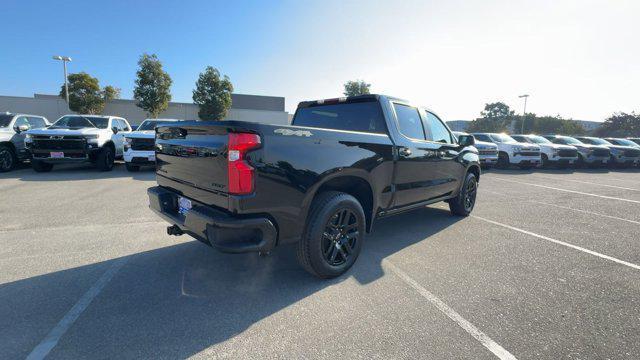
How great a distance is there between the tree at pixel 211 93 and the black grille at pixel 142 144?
33.7 metres

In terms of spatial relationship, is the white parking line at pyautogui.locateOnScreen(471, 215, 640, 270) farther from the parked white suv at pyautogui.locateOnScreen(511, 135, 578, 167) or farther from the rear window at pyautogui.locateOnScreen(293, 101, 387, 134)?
the parked white suv at pyautogui.locateOnScreen(511, 135, 578, 167)

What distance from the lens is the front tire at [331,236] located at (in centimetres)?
276

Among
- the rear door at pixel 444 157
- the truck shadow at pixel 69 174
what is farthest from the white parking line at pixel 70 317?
the truck shadow at pixel 69 174

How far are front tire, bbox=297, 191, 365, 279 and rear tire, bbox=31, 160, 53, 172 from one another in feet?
33.3

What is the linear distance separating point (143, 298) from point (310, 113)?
116 inches

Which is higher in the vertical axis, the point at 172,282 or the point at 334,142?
the point at 334,142

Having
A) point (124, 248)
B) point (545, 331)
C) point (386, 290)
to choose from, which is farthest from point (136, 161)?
point (545, 331)

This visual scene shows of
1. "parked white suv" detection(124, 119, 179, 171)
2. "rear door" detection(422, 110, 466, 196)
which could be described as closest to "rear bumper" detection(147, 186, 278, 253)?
"rear door" detection(422, 110, 466, 196)

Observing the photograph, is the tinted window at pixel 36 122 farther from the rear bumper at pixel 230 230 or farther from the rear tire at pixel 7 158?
the rear bumper at pixel 230 230

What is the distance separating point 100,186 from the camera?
735 centimetres

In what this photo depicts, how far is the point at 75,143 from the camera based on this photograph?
8.70 metres

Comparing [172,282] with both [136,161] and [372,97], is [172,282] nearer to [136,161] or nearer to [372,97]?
[372,97]

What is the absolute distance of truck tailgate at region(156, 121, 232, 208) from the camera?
7.73 ft

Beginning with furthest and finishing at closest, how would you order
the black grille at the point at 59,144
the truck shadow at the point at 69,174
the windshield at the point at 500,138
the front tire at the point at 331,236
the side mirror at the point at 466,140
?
the windshield at the point at 500,138
the black grille at the point at 59,144
the truck shadow at the point at 69,174
the side mirror at the point at 466,140
the front tire at the point at 331,236
